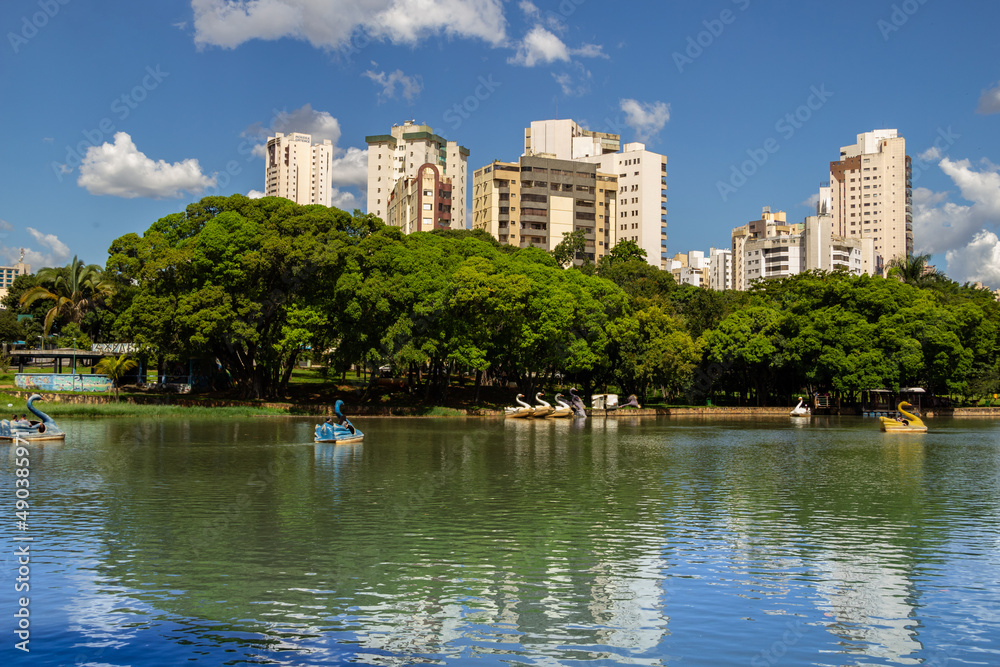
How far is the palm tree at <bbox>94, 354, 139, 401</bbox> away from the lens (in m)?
57.2

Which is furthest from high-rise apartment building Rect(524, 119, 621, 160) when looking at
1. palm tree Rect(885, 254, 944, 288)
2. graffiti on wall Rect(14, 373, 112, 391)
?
graffiti on wall Rect(14, 373, 112, 391)

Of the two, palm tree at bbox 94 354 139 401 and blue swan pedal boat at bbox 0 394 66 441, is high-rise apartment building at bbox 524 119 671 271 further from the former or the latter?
blue swan pedal boat at bbox 0 394 66 441

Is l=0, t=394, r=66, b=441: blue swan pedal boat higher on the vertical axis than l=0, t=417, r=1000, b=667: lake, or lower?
higher

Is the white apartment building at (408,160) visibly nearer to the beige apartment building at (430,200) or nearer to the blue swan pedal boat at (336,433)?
the beige apartment building at (430,200)

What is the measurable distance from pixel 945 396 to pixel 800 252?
120 metres

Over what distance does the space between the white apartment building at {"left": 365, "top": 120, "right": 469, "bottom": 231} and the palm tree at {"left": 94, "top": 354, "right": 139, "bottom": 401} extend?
11095 centimetres

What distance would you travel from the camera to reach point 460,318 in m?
55.0

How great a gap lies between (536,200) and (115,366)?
100576mm

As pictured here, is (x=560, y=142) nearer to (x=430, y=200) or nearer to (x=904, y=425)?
(x=430, y=200)

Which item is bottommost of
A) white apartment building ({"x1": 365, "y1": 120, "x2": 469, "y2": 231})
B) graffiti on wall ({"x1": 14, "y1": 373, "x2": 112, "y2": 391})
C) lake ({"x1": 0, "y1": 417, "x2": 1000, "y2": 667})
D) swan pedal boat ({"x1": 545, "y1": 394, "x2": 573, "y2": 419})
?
lake ({"x1": 0, "y1": 417, "x2": 1000, "y2": 667})

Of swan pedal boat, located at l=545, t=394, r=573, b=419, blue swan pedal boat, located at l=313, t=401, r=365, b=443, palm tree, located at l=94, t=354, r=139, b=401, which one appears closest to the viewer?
blue swan pedal boat, located at l=313, t=401, r=365, b=443

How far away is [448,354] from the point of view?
180 feet

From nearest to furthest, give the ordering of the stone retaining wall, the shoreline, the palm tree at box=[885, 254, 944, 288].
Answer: the shoreline < the stone retaining wall < the palm tree at box=[885, 254, 944, 288]

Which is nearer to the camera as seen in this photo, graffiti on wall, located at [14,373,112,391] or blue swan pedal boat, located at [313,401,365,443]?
blue swan pedal boat, located at [313,401,365,443]
